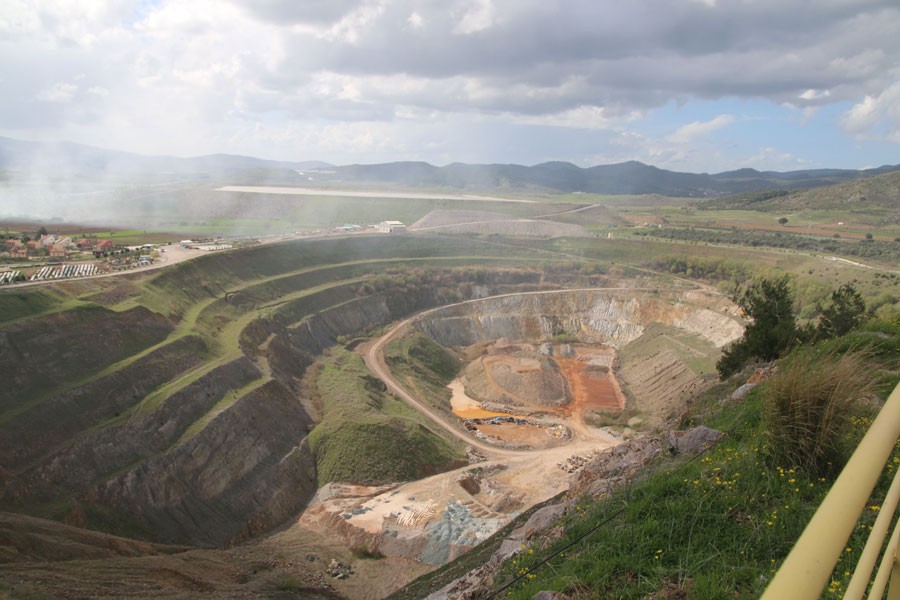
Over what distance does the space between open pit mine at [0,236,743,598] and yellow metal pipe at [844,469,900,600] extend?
21904 millimetres

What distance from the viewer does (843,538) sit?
1804 millimetres

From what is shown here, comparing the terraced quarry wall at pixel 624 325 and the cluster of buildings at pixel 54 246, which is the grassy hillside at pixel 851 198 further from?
the cluster of buildings at pixel 54 246

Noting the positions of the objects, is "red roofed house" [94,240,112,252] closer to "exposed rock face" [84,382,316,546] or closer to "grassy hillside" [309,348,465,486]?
"grassy hillside" [309,348,465,486]

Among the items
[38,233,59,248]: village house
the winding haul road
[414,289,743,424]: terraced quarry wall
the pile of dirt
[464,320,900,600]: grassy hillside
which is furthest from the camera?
[414,289,743,424]: terraced quarry wall

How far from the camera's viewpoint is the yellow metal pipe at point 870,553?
181 centimetres

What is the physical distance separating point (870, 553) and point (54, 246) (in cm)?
6583

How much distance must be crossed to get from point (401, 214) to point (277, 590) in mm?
111681

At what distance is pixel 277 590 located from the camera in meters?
22.3

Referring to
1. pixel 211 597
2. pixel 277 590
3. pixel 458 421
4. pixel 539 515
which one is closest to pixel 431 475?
pixel 458 421

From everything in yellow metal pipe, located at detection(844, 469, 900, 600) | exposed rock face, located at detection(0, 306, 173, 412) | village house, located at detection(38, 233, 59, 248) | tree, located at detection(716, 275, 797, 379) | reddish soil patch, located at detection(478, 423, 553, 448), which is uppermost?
yellow metal pipe, located at detection(844, 469, 900, 600)

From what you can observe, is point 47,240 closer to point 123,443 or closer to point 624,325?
point 123,443

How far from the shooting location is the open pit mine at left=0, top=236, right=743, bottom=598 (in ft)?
86.5

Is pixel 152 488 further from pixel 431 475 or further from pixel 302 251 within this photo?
pixel 302 251

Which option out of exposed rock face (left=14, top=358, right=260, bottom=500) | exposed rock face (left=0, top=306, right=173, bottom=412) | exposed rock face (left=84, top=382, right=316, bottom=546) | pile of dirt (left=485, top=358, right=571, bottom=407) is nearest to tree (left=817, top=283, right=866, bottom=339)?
pile of dirt (left=485, top=358, right=571, bottom=407)
